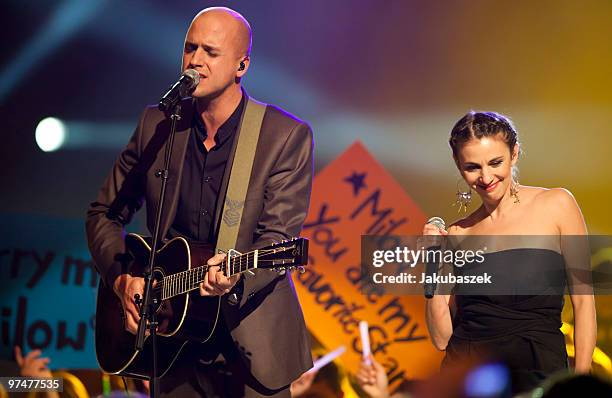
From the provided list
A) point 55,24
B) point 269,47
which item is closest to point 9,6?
point 55,24

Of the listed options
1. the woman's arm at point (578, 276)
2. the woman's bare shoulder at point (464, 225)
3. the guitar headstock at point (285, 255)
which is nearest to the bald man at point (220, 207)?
the guitar headstock at point (285, 255)

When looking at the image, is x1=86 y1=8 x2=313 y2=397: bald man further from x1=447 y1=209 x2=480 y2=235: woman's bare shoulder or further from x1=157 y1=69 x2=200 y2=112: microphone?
x1=447 y1=209 x2=480 y2=235: woman's bare shoulder

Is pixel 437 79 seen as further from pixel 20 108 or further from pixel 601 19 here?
pixel 20 108

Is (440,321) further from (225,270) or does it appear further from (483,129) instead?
(225,270)

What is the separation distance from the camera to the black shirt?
3.76 meters

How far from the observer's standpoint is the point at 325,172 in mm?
5332

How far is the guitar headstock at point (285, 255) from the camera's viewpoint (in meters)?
3.10

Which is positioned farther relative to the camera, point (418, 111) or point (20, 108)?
point (20, 108)

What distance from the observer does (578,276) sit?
342cm

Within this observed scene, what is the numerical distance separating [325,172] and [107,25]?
6.61ft

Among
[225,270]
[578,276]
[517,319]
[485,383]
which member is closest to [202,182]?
[225,270]

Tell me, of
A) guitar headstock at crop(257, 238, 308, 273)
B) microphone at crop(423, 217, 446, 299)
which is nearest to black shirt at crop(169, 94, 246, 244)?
guitar headstock at crop(257, 238, 308, 273)

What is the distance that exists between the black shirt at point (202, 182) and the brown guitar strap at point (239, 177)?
68 millimetres

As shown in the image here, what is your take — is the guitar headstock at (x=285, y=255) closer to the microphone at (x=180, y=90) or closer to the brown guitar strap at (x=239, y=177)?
the brown guitar strap at (x=239, y=177)
